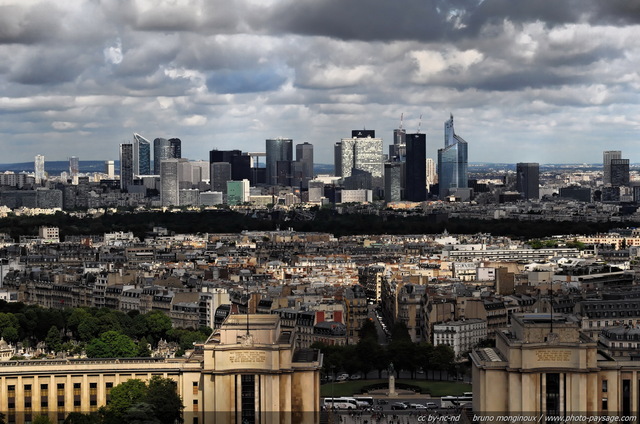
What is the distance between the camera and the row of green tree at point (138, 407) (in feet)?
159

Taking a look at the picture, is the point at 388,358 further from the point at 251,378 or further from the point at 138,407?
the point at 251,378

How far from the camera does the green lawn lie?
64.2 m

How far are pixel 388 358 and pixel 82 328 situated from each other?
55.7ft

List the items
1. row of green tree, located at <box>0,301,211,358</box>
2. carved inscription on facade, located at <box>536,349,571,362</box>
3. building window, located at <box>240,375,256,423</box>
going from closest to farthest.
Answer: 1. carved inscription on facade, located at <box>536,349,571,362</box>
2. building window, located at <box>240,375,256,423</box>
3. row of green tree, located at <box>0,301,211,358</box>

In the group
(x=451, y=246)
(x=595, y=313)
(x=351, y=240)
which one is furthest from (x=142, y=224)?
(x=595, y=313)

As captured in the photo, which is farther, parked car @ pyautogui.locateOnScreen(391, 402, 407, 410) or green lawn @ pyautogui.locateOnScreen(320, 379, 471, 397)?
green lawn @ pyautogui.locateOnScreen(320, 379, 471, 397)

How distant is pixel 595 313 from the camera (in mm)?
74875

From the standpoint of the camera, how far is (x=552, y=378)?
46.9m

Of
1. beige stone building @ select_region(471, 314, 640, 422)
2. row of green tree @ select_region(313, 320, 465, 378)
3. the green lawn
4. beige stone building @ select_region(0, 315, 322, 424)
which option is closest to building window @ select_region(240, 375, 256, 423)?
beige stone building @ select_region(0, 315, 322, 424)

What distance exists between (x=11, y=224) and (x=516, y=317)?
150 metres

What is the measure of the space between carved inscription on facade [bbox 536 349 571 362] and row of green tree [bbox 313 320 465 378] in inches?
887

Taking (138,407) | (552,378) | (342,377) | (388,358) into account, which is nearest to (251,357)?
(138,407)

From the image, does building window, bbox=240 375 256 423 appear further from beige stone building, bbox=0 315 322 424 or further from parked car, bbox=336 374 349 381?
parked car, bbox=336 374 349 381

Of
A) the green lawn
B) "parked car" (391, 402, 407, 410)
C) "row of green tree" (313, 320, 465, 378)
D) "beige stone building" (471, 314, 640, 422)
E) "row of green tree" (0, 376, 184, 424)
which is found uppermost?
"beige stone building" (471, 314, 640, 422)
